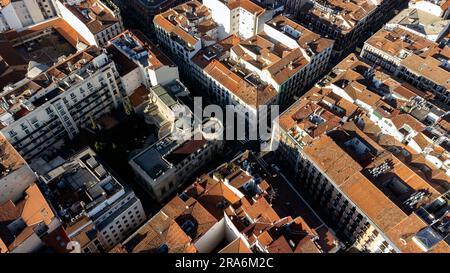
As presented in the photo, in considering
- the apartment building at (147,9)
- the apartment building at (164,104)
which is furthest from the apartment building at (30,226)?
the apartment building at (147,9)

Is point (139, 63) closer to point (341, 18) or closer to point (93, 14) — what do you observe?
point (93, 14)

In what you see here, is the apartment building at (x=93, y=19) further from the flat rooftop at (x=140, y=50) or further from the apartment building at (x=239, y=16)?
the apartment building at (x=239, y=16)

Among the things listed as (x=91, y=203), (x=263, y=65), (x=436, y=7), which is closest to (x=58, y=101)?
(x=91, y=203)

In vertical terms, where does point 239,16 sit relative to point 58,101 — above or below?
above

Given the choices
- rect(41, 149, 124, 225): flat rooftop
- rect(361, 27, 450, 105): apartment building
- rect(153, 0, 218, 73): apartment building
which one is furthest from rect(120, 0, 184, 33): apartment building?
rect(361, 27, 450, 105): apartment building

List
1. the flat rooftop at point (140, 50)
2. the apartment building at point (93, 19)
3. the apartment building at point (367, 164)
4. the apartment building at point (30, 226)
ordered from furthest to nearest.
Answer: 1. the apartment building at point (93, 19)
2. the flat rooftop at point (140, 50)
3. the apartment building at point (367, 164)
4. the apartment building at point (30, 226)

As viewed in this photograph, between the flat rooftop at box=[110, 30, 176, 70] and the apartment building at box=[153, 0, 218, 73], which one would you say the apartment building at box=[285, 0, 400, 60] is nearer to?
the apartment building at box=[153, 0, 218, 73]

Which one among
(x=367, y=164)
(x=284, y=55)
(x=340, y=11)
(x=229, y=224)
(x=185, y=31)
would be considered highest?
(x=185, y=31)
